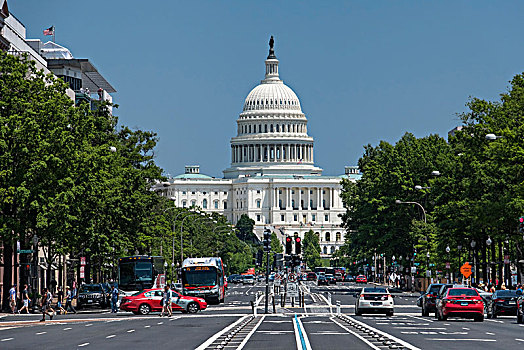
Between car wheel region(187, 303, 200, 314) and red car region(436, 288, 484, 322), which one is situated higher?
red car region(436, 288, 484, 322)

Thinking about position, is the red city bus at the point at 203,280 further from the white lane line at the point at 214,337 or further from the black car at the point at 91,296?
the white lane line at the point at 214,337

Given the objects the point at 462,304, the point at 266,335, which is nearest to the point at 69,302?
the point at 462,304

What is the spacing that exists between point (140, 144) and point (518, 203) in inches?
1492

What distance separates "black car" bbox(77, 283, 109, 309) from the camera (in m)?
63.9

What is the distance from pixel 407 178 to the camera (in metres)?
98.3

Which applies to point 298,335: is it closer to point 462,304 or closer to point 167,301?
point 462,304

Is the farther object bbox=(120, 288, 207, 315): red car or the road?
bbox=(120, 288, 207, 315): red car

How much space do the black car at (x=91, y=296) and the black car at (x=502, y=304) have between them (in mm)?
23853

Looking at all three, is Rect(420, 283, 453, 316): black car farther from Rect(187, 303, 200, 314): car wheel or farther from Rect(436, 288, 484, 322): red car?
Rect(187, 303, 200, 314): car wheel

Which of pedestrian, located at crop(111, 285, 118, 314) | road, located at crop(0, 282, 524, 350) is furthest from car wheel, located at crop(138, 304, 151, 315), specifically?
road, located at crop(0, 282, 524, 350)

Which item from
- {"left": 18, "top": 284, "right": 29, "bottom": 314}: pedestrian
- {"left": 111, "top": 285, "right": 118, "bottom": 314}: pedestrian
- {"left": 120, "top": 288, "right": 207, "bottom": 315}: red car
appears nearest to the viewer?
{"left": 18, "top": 284, "right": 29, "bottom": 314}: pedestrian

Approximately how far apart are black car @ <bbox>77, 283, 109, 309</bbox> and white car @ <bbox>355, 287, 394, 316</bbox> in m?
19.0

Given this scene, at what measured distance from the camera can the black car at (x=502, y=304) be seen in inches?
1991

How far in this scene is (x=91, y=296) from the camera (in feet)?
210
